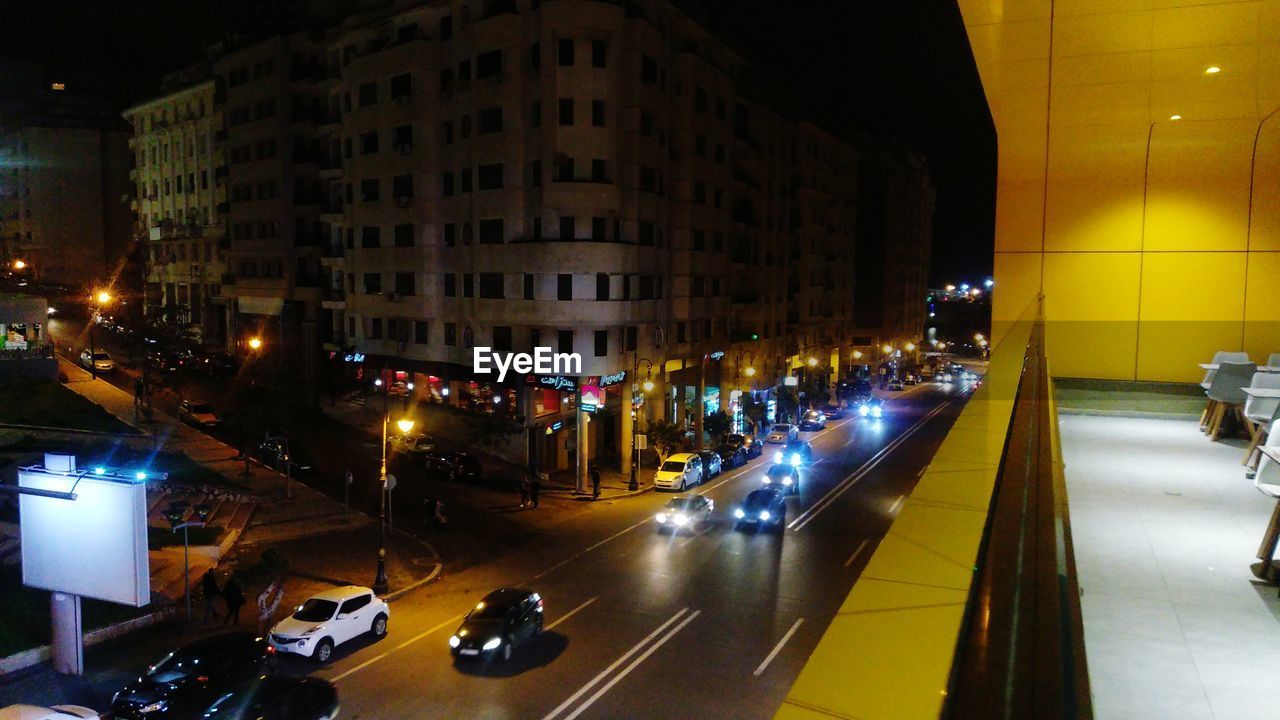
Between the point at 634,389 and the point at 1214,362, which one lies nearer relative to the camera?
the point at 1214,362

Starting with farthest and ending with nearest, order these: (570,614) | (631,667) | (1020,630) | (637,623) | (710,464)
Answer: (710,464) < (570,614) < (637,623) < (631,667) < (1020,630)

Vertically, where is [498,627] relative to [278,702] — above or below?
above

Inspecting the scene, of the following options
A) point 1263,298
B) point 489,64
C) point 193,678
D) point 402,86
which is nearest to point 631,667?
point 193,678

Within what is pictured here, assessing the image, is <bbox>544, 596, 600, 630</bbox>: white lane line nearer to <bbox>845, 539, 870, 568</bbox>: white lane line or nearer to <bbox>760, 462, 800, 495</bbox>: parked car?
<bbox>845, 539, 870, 568</bbox>: white lane line

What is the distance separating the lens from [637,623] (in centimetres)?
1886

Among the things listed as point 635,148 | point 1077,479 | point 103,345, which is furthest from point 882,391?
point 1077,479

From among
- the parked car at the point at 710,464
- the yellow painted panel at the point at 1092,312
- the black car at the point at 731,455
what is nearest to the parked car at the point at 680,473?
the parked car at the point at 710,464

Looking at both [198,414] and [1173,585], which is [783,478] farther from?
[198,414]

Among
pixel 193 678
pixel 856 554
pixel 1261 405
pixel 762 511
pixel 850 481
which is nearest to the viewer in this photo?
Result: pixel 1261 405

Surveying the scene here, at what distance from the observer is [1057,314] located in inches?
472

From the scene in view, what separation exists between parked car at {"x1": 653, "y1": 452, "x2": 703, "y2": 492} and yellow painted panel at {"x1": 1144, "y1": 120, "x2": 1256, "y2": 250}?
25.0 metres

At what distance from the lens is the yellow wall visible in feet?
29.0

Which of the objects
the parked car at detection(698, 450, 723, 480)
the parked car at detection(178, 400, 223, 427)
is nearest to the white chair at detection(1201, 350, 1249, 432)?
the parked car at detection(698, 450, 723, 480)

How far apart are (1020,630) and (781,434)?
4559 centimetres
